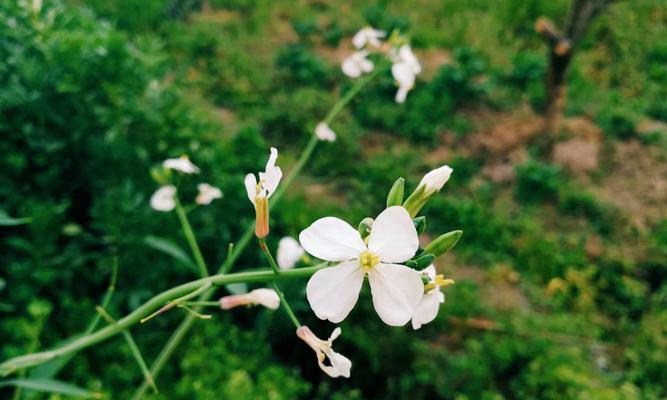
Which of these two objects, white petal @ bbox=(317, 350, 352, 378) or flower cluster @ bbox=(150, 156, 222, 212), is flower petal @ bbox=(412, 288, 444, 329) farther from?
flower cluster @ bbox=(150, 156, 222, 212)

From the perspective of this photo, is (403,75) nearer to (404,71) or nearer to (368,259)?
(404,71)

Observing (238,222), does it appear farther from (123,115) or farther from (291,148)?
(291,148)

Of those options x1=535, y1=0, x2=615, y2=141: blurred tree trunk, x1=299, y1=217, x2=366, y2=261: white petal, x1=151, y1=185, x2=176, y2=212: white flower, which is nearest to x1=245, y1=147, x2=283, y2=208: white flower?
x1=299, y1=217, x2=366, y2=261: white petal

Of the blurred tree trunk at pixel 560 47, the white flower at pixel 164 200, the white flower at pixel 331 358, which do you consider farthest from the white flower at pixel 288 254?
the blurred tree trunk at pixel 560 47

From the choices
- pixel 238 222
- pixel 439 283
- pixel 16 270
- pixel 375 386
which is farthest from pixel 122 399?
pixel 439 283

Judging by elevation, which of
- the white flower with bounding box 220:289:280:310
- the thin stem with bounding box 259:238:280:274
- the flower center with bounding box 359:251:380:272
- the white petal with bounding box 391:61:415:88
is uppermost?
the flower center with bounding box 359:251:380:272

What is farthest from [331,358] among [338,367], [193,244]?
[193,244]
